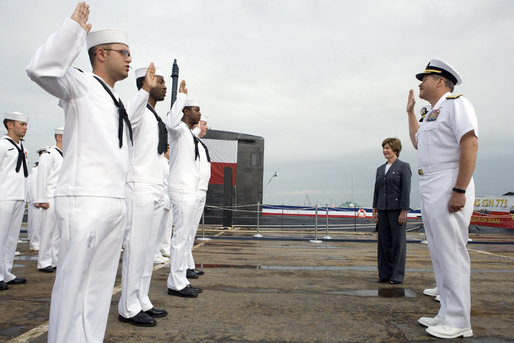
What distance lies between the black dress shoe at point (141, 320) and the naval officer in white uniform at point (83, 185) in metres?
0.77

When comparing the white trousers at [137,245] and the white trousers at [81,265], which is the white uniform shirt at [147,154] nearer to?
the white trousers at [137,245]

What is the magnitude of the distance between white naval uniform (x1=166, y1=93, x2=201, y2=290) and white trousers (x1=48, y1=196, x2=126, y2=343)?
185cm

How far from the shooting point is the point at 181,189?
4258 millimetres

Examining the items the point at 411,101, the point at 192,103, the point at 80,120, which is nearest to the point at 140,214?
the point at 80,120

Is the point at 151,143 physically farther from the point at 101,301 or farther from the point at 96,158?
the point at 101,301

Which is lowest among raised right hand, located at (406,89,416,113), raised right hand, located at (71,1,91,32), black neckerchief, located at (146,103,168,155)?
black neckerchief, located at (146,103,168,155)

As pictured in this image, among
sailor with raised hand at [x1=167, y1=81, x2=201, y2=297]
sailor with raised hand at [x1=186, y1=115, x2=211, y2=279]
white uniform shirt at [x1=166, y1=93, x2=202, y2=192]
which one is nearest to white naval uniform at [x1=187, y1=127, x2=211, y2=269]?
sailor with raised hand at [x1=186, y1=115, x2=211, y2=279]

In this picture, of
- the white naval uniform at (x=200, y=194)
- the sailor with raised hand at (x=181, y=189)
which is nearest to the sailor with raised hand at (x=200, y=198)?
the white naval uniform at (x=200, y=194)

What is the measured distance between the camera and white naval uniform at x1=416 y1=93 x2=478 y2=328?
303 centimetres

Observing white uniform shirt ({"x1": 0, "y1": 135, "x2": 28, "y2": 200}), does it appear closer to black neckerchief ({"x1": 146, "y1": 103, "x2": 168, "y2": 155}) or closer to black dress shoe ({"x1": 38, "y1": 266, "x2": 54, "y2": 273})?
black dress shoe ({"x1": 38, "y1": 266, "x2": 54, "y2": 273})

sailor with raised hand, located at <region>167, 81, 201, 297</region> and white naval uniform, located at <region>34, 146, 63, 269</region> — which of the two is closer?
sailor with raised hand, located at <region>167, 81, 201, 297</region>

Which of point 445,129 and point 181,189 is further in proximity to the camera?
point 181,189

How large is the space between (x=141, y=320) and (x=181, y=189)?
5.22 feet

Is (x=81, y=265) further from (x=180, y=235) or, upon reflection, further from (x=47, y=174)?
(x=47, y=174)
